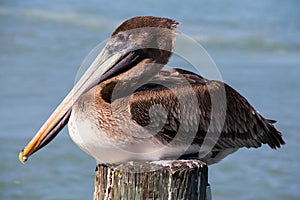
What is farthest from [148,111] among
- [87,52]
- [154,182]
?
[87,52]

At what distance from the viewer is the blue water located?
7867mm

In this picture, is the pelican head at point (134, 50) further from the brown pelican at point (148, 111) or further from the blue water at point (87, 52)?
the blue water at point (87, 52)

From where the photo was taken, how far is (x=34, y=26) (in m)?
15.6

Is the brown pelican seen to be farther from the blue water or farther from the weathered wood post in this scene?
the blue water

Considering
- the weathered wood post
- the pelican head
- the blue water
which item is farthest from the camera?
the blue water

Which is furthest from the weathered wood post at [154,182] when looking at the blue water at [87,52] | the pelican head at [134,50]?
the blue water at [87,52]

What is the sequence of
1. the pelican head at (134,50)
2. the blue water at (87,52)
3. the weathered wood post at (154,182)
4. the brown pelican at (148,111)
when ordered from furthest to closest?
the blue water at (87,52) → the pelican head at (134,50) → the brown pelican at (148,111) → the weathered wood post at (154,182)

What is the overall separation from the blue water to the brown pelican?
3162mm

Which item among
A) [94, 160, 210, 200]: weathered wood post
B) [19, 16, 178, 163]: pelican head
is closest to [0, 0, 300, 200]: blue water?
Answer: [19, 16, 178, 163]: pelican head

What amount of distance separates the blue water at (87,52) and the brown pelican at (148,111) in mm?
3162

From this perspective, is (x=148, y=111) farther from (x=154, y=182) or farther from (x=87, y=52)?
(x=87, y=52)

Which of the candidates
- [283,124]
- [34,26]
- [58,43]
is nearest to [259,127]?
[283,124]

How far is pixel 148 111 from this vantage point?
13.2 feet

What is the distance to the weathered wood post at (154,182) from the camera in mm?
3359
